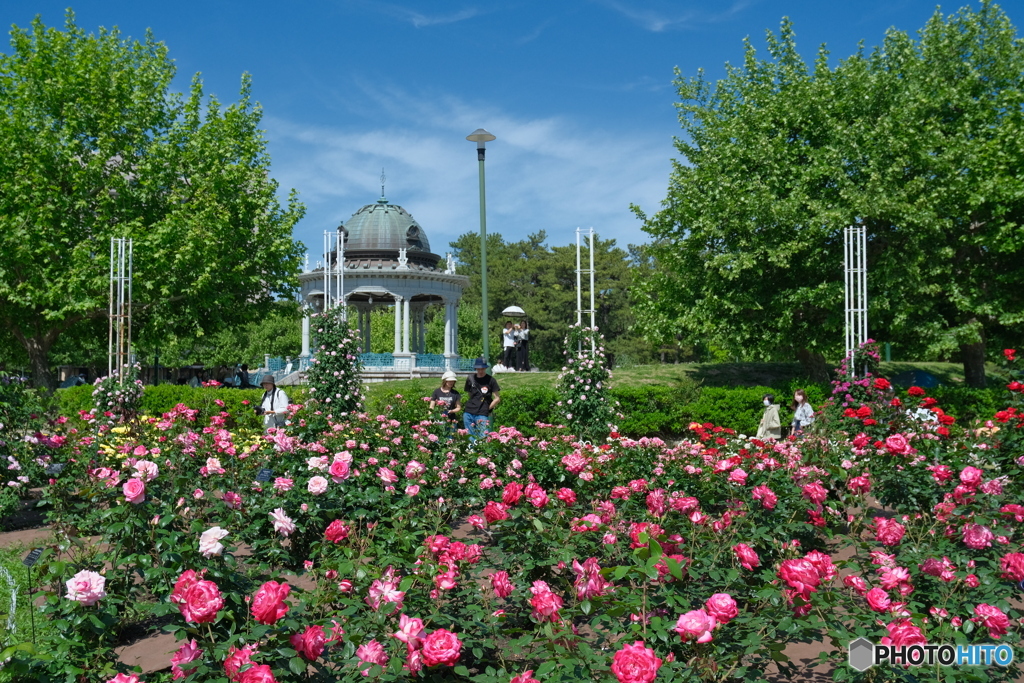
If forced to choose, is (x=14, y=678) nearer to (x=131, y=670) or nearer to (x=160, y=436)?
(x=131, y=670)

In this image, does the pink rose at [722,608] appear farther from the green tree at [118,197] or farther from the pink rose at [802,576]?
the green tree at [118,197]

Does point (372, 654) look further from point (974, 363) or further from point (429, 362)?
point (429, 362)

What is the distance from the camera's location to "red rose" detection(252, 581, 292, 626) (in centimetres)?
253

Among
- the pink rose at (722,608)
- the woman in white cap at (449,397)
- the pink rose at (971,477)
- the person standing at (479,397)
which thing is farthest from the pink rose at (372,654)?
the person standing at (479,397)

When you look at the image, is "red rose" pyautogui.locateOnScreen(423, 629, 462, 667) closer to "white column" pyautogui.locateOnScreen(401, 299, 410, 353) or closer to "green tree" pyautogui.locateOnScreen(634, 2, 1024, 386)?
"green tree" pyautogui.locateOnScreen(634, 2, 1024, 386)

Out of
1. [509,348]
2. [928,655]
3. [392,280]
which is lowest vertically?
[928,655]

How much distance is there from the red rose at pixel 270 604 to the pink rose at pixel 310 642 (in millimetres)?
176

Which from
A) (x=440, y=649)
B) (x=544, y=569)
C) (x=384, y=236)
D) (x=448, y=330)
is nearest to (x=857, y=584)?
(x=544, y=569)

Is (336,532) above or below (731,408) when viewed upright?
above

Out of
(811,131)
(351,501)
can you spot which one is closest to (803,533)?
(351,501)

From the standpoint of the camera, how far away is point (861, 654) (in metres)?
2.93

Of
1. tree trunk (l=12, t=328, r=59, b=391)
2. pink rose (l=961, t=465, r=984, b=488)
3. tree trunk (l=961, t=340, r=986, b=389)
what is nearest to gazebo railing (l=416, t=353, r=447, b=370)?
tree trunk (l=12, t=328, r=59, b=391)

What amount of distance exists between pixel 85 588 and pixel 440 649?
4.64 ft

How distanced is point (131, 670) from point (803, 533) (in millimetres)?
3584
